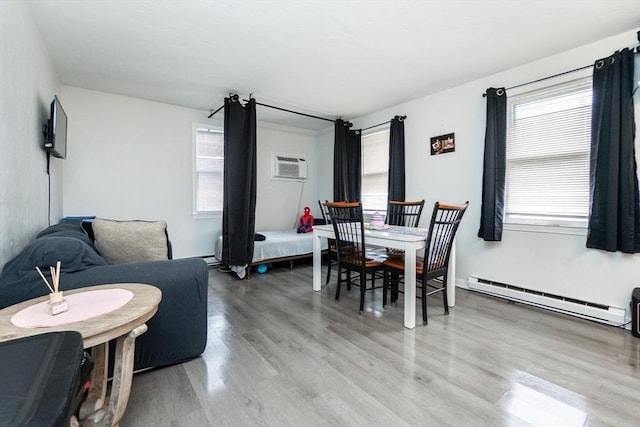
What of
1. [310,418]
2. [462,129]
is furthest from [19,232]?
[462,129]

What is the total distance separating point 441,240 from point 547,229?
47.8 inches

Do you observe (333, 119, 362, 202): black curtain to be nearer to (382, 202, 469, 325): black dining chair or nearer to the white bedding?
the white bedding

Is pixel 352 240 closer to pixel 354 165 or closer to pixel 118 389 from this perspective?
pixel 118 389

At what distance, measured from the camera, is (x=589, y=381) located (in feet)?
5.57

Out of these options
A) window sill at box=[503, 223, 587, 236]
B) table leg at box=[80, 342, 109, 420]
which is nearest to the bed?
table leg at box=[80, 342, 109, 420]

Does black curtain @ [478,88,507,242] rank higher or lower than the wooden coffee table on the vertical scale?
higher

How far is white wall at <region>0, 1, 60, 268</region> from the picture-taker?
1628mm

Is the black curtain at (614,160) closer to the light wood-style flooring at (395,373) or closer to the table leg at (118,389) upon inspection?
the light wood-style flooring at (395,373)

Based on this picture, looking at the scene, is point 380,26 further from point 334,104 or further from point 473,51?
point 334,104

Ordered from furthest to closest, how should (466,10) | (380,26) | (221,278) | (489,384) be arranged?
(221,278) < (380,26) < (466,10) < (489,384)

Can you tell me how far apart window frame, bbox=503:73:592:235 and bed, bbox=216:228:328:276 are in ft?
8.64

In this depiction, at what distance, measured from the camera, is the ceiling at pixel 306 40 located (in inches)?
83.7

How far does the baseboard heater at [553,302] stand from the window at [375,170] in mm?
1817

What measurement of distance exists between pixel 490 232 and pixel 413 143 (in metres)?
1.61
